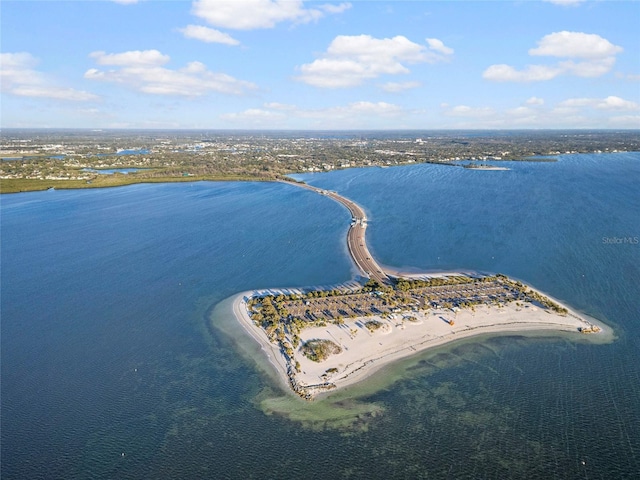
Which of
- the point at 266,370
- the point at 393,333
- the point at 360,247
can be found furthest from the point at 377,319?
the point at 360,247

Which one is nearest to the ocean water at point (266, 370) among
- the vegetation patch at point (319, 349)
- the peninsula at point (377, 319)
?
the peninsula at point (377, 319)

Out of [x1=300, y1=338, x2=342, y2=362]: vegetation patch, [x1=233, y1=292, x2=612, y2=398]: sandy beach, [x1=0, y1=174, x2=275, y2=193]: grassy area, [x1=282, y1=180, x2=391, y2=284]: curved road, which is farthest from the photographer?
[x1=0, y1=174, x2=275, y2=193]: grassy area

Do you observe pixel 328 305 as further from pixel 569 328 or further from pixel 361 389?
pixel 569 328

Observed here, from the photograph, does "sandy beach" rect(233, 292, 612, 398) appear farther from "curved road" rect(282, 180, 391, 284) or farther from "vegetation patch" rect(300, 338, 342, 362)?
"curved road" rect(282, 180, 391, 284)

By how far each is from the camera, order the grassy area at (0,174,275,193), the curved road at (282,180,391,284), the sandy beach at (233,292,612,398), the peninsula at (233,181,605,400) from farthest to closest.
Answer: the grassy area at (0,174,275,193), the curved road at (282,180,391,284), the peninsula at (233,181,605,400), the sandy beach at (233,292,612,398)

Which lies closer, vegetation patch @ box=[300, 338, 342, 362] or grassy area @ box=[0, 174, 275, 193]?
vegetation patch @ box=[300, 338, 342, 362]

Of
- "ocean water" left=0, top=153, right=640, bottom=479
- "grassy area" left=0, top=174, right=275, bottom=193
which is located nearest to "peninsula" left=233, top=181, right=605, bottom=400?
"ocean water" left=0, top=153, right=640, bottom=479

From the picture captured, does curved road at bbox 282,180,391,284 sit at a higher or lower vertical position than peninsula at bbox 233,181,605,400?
higher

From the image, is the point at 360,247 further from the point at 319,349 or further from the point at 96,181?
the point at 96,181
